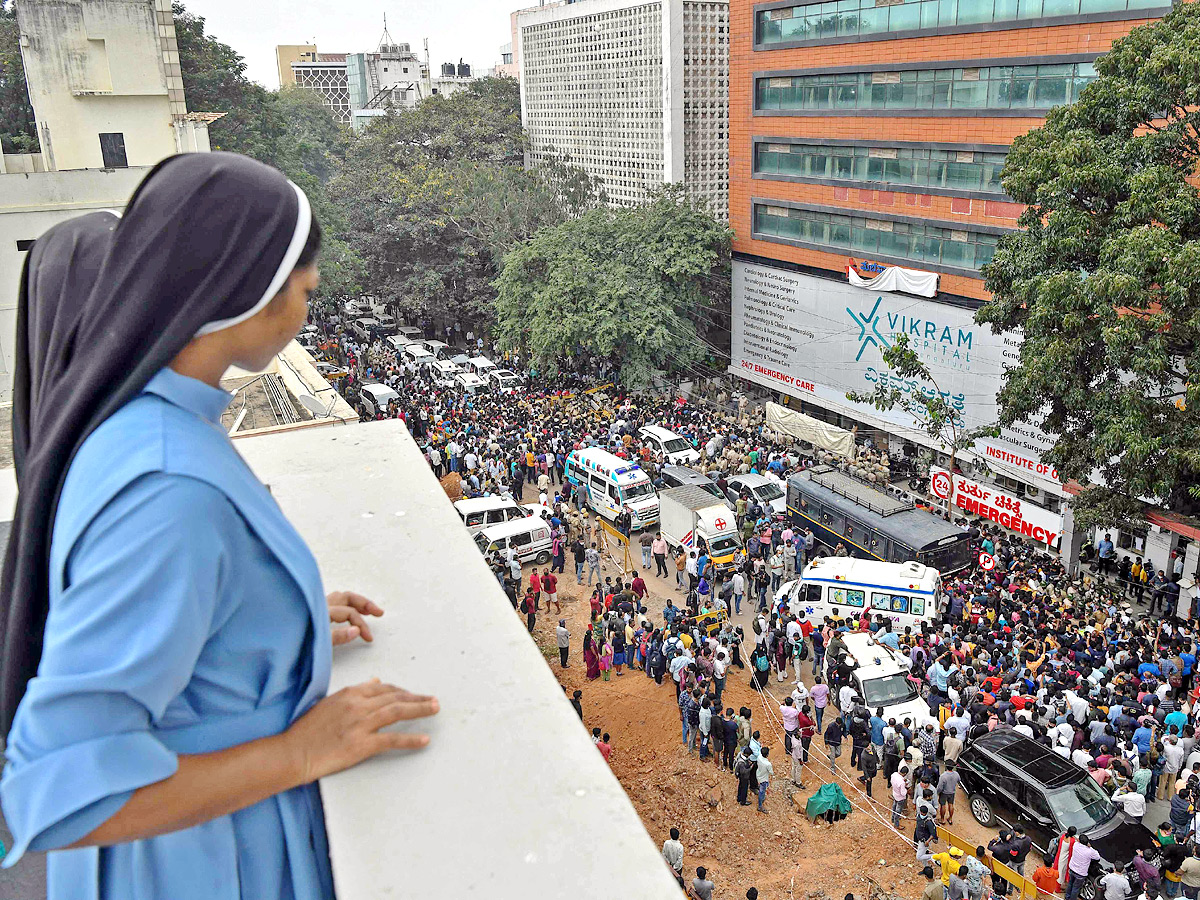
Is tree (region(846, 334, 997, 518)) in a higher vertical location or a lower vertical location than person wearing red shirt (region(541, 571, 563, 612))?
higher

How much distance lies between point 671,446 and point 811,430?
3.36 metres

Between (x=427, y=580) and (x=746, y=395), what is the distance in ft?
86.6

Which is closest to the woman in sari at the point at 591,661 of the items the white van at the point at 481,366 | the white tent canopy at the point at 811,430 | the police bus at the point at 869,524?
the police bus at the point at 869,524

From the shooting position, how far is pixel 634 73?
3142 cm

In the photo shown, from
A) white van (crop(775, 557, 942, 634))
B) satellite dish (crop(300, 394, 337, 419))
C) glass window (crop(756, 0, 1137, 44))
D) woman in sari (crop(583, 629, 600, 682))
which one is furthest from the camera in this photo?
glass window (crop(756, 0, 1137, 44))

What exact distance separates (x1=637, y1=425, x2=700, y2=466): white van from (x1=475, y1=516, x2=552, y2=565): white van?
164 inches

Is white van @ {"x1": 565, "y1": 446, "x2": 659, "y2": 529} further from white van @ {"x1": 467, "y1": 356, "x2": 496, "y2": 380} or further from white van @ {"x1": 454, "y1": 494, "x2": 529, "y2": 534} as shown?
white van @ {"x1": 467, "y1": 356, "x2": 496, "y2": 380}

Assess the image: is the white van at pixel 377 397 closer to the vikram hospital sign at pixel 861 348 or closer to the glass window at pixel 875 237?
the vikram hospital sign at pixel 861 348

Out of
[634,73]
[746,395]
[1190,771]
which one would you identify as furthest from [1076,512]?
[634,73]

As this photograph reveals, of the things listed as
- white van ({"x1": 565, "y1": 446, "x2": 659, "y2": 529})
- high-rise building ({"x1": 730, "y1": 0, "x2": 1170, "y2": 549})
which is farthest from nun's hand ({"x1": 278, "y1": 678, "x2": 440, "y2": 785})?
white van ({"x1": 565, "y1": 446, "x2": 659, "y2": 529})

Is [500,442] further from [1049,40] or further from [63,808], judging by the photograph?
[63,808]

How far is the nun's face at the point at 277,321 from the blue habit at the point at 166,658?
9 cm

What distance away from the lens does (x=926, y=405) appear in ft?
61.9

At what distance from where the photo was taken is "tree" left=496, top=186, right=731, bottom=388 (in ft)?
84.8
